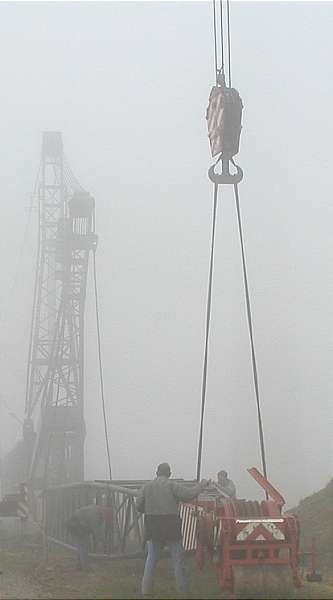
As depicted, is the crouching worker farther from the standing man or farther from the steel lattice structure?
the steel lattice structure

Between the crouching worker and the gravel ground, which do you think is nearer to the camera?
the gravel ground

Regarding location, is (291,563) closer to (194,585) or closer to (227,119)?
(194,585)

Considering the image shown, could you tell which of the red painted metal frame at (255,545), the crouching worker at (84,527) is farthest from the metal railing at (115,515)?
the red painted metal frame at (255,545)

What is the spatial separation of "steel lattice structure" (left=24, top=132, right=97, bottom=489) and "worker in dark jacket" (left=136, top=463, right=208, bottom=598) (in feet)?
52.7

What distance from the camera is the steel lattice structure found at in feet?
87.8

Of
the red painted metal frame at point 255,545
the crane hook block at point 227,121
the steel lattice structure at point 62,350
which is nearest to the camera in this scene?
the red painted metal frame at point 255,545

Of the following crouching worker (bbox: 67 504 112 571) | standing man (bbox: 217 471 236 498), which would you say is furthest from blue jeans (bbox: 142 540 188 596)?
crouching worker (bbox: 67 504 112 571)

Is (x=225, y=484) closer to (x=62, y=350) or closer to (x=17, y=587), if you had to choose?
(x=17, y=587)

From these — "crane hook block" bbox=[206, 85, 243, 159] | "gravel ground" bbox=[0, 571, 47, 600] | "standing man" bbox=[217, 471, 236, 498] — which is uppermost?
"crane hook block" bbox=[206, 85, 243, 159]

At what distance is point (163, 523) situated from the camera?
903 centimetres

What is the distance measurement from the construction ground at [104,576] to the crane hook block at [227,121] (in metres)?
5.50

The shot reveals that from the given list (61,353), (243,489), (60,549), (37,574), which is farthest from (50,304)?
(37,574)

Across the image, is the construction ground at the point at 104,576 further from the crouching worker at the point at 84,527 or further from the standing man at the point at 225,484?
the standing man at the point at 225,484

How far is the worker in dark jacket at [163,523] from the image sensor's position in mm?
8992
